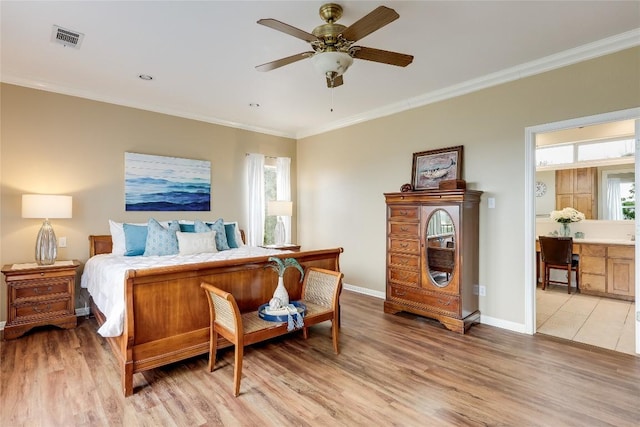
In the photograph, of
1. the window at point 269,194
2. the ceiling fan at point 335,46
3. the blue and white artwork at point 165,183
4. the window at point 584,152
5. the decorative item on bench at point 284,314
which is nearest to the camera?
the ceiling fan at point 335,46

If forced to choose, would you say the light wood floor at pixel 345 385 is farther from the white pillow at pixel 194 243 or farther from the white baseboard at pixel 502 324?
the white pillow at pixel 194 243

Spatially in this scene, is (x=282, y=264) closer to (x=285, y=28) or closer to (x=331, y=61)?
(x=331, y=61)

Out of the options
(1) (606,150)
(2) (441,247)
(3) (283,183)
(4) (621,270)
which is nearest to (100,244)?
(3) (283,183)

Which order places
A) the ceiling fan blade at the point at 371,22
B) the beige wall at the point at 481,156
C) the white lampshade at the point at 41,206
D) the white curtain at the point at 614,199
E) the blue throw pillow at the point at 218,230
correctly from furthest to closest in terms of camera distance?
the white curtain at the point at 614,199
the blue throw pillow at the point at 218,230
the white lampshade at the point at 41,206
the beige wall at the point at 481,156
the ceiling fan blade at the point at 371,22

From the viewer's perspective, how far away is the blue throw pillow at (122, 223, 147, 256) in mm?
3709

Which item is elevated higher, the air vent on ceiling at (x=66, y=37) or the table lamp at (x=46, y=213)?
the air vent on ceiling at (x=66, y=37)

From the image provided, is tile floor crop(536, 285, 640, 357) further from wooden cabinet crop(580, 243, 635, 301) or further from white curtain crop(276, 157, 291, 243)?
white curtain crop(276, 157, 291, 243)

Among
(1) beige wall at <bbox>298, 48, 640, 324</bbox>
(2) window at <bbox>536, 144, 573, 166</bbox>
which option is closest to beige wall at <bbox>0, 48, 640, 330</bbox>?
(1) beige wall at <bbox>298, 48, 640, 324</bbox>

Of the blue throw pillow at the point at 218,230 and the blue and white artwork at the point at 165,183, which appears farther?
the blue and white artwork at the point at 165,183

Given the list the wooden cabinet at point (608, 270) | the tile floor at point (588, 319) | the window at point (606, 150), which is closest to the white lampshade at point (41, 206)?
the tile floor at point (588, 319)

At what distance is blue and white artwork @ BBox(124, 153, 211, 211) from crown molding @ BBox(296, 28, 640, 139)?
257cm

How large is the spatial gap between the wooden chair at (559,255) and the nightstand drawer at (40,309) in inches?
246

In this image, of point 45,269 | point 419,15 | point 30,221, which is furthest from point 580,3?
point 30,221

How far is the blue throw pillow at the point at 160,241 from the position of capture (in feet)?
12.1
